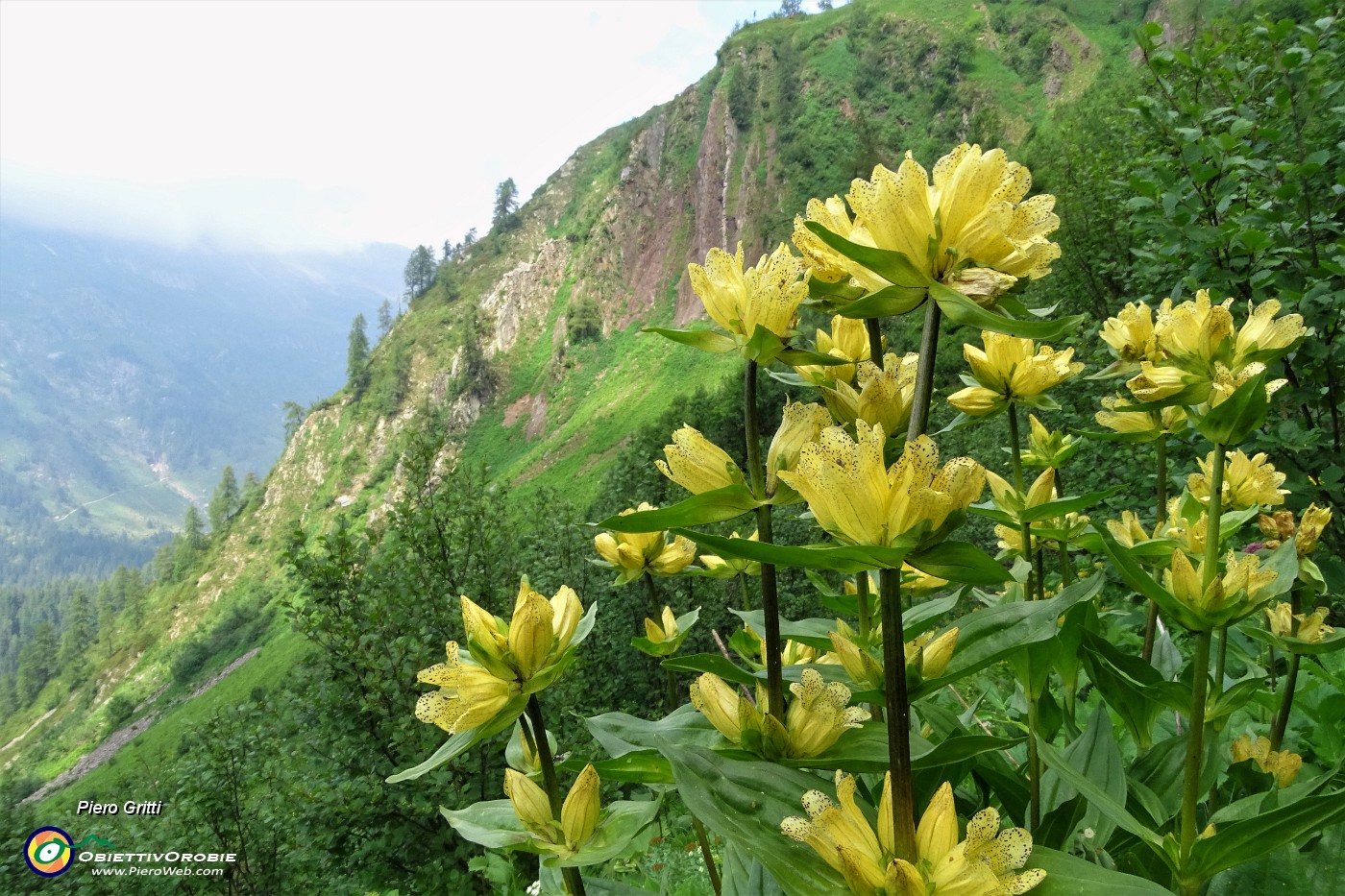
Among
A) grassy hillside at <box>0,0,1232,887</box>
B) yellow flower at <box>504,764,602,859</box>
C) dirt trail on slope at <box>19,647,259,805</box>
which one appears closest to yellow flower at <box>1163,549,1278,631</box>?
yellow flower at <box>504,764,602,859</box>

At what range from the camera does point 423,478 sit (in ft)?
24.3

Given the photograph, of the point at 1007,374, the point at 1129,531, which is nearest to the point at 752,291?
the point at 1007,374

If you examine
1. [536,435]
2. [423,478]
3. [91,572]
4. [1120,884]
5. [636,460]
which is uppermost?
[1120,884]

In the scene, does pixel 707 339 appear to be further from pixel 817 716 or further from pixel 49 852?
pixel 49 852

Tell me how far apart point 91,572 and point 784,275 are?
756ft

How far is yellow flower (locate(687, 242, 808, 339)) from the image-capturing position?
963mm

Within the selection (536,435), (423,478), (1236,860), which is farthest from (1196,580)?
(536,435)

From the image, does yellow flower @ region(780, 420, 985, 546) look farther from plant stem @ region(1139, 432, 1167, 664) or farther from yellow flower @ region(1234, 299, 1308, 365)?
plant stem @ region(1139, 432, 1167, 664)

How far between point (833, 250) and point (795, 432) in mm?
279

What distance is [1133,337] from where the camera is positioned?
165 centimetres

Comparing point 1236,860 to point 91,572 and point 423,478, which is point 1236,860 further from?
point 91,572

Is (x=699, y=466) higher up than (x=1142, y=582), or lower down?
higher up

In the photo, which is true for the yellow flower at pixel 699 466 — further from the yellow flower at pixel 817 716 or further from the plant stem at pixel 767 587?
the yellow flower at pixel 817 716

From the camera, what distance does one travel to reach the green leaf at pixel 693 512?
0.79m
